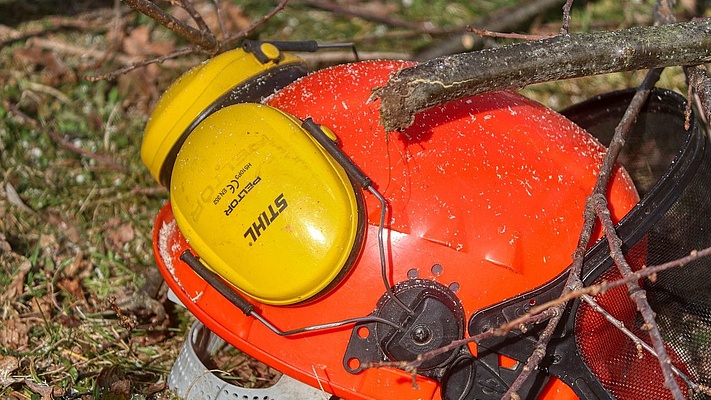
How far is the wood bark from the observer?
1729 millimetres

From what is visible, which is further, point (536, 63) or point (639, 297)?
point (536, 63)

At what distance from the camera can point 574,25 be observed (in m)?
3.80

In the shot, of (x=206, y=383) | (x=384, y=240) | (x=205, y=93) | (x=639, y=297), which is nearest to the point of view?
(x=639, y=297)

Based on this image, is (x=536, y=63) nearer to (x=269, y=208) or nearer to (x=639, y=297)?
(x=639, y=297)

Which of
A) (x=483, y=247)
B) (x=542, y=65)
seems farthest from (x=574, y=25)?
(x=483, y=247)

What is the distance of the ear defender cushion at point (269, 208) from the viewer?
168 cm

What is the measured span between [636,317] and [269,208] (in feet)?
2.92

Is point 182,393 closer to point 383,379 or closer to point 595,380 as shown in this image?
point 383,379

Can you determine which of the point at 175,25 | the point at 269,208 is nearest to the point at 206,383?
the point at 269,208

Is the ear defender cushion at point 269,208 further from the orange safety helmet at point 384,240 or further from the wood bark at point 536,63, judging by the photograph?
the wood bark at point 536,63

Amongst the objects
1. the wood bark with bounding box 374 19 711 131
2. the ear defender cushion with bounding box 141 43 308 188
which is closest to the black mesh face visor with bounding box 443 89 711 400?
the wood bark with bounding box 374 19 711 131

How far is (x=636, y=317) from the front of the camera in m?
1.91

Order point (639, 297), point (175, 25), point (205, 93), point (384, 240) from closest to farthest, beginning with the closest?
point (639, 297) → point (384, 240) → point (205, 93) → point (175, 25)

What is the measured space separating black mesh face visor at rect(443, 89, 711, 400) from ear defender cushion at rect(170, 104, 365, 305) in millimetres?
355
